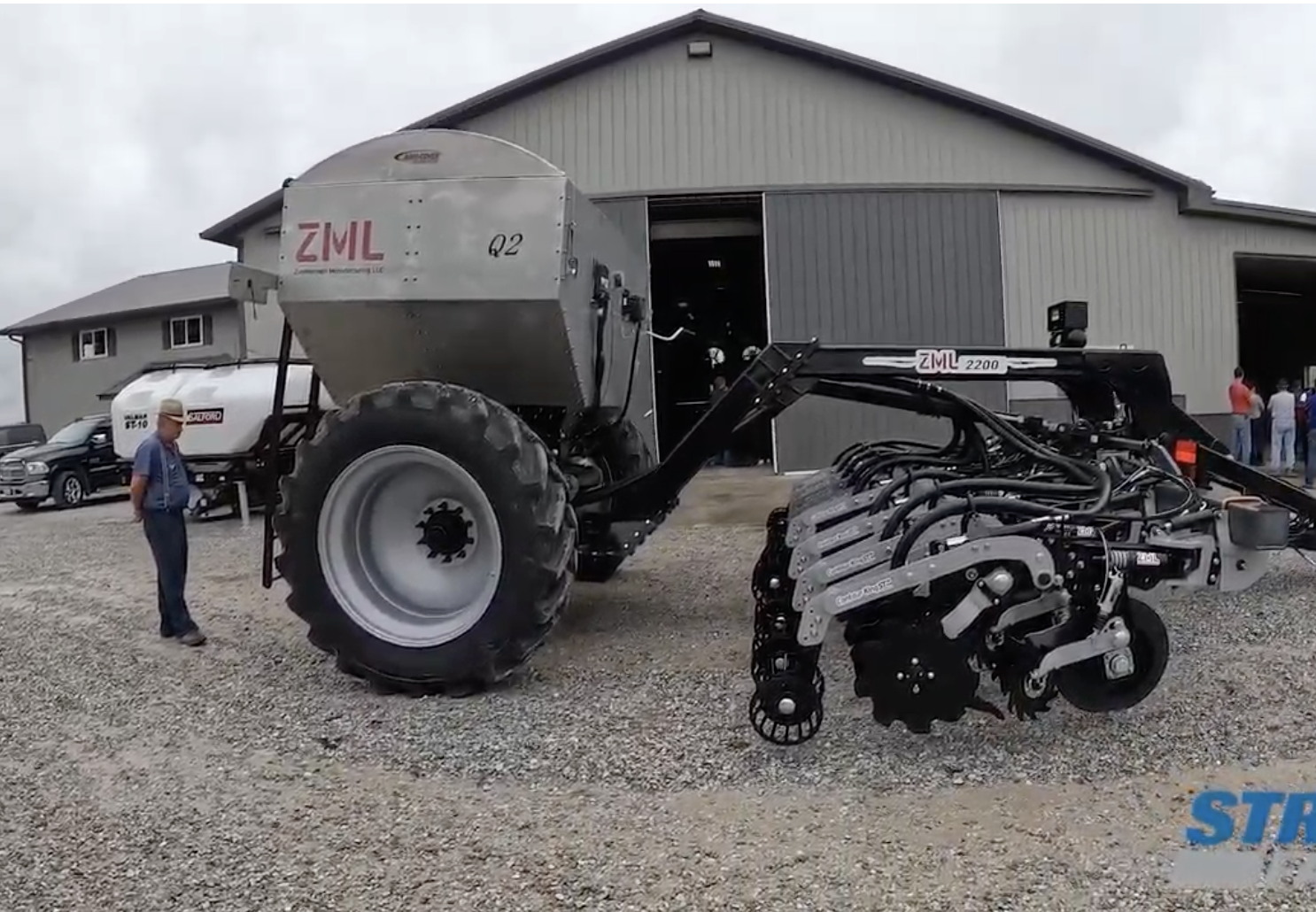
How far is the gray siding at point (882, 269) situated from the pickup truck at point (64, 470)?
10.3 meters

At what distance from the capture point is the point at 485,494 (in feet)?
15.7

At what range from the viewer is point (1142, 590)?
4152mm

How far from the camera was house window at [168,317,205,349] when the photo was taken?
23.7m

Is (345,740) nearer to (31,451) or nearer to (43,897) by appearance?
(43,897)

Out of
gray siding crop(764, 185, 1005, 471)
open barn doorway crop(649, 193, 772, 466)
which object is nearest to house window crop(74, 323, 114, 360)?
open barn doorway crop(649, 193, 772, 466)

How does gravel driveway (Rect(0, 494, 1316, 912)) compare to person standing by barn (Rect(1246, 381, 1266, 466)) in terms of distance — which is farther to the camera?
person standing by barn (Rect(1246, 381, 1266, 466))

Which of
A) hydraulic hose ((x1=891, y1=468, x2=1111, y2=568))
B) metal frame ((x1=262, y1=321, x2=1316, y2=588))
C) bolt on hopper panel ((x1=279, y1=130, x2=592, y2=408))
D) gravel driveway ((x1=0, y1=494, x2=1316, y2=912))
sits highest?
bolt on hopper panel ((x1=279, y1=130, x2=592, y2=408))

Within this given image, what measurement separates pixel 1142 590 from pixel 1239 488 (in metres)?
1.94

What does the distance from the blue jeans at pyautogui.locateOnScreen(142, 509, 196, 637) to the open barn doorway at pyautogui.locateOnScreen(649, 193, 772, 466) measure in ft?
29.9

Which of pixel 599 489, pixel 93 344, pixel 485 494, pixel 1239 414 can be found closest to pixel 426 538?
pixel 485 494

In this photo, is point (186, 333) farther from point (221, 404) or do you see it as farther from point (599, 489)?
point (599, 489)

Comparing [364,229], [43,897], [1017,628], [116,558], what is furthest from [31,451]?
[1017,628]

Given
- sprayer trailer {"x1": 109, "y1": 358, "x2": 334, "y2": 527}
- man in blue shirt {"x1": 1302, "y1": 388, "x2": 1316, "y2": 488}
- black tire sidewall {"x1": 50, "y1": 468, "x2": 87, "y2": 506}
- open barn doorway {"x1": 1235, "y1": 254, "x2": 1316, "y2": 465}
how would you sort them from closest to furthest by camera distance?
sprayer trailer {"x1": 109, "y1": 358, "x2": 334, "y2": 527}
man in blue shirt {"x1": 1302, "y1": 388, "x2": 1316, "y2": 488}
black tire sidewall {"x1": 50, "y1": 468, "x2": 87, "y2": 506}
open barn doorway {"x1": 1235, "y1": 254, "x2": 1316, "y2": 465}

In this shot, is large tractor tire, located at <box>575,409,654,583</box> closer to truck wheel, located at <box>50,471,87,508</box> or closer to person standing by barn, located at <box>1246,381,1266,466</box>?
truck wheel, located at <box>50,471,87,508</box>
